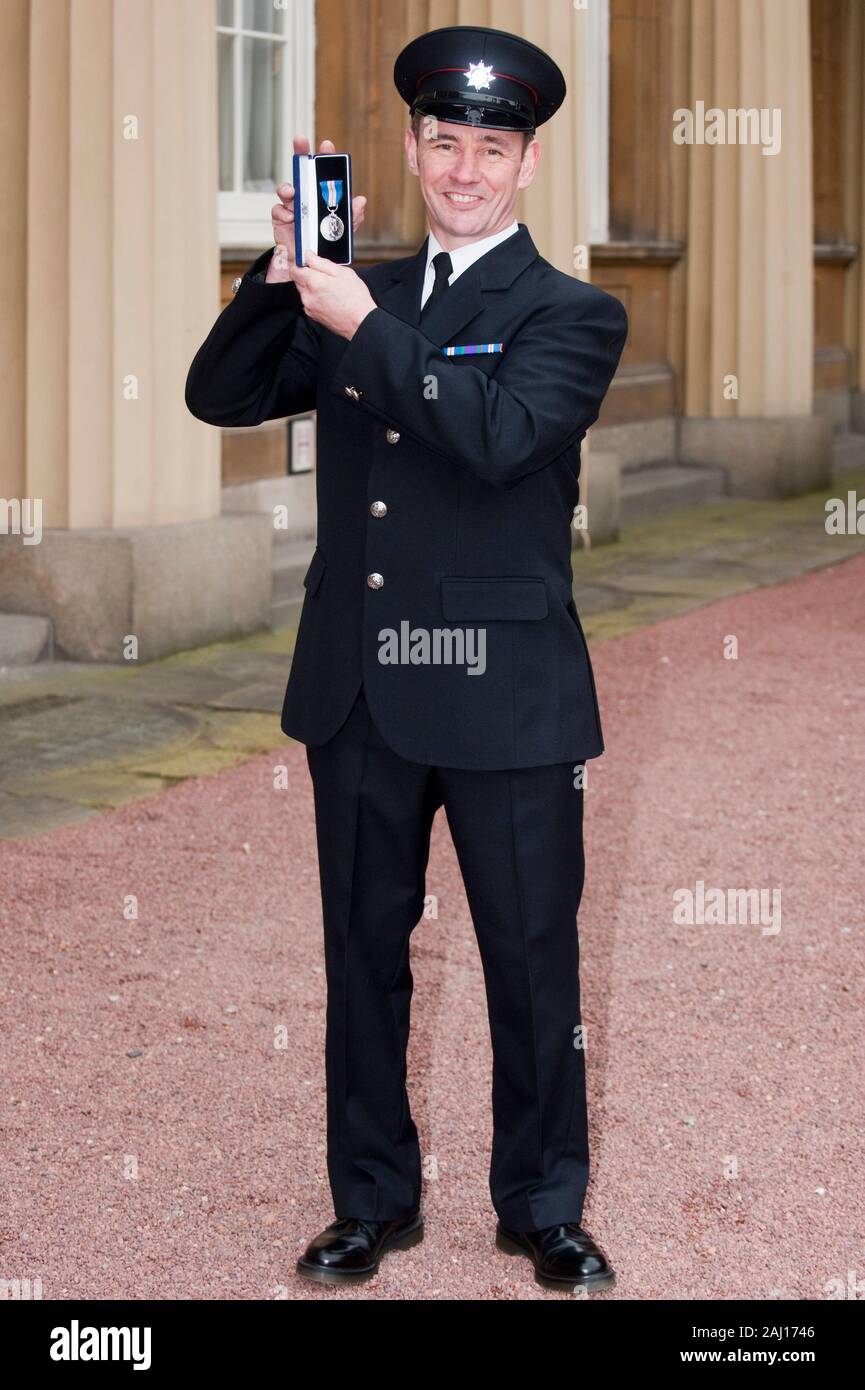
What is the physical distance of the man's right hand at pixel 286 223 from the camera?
2861 millimetres

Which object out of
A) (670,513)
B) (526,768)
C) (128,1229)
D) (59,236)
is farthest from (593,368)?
(670,513)

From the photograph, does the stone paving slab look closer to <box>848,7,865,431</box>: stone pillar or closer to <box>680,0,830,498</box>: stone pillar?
<box>680,0,830,498</box>: stone pillar

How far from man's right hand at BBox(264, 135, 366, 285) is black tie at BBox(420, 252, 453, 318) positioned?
0.15m

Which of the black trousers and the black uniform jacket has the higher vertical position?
the black uniform jacket

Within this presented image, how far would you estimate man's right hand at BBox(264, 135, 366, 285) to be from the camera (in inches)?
113

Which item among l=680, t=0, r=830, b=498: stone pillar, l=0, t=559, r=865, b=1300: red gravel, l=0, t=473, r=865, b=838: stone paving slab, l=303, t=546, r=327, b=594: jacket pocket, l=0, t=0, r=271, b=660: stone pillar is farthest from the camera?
l=680, t=0, r=830, b=498: stone pillar

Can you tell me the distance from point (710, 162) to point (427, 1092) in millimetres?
11802

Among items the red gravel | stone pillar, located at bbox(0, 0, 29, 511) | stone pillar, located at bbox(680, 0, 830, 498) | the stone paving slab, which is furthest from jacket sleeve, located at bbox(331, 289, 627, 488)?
stone pillar, located at bbox(680, 0, 830, 498)

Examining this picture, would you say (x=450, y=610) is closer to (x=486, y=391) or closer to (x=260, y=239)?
(x=486, y=391)

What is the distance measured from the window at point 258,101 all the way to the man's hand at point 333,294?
7491 millimetres

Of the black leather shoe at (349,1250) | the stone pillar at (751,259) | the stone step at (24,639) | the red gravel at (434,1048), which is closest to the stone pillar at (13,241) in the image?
the stone step at (24,639)

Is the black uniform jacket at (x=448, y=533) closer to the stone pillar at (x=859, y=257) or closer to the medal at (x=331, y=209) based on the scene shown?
the medal at (x=331, y=209)

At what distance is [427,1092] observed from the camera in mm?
4066

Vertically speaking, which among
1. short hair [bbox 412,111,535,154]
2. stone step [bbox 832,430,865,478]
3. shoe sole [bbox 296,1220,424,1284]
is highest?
short hair [bbox 412,111,535,154]
